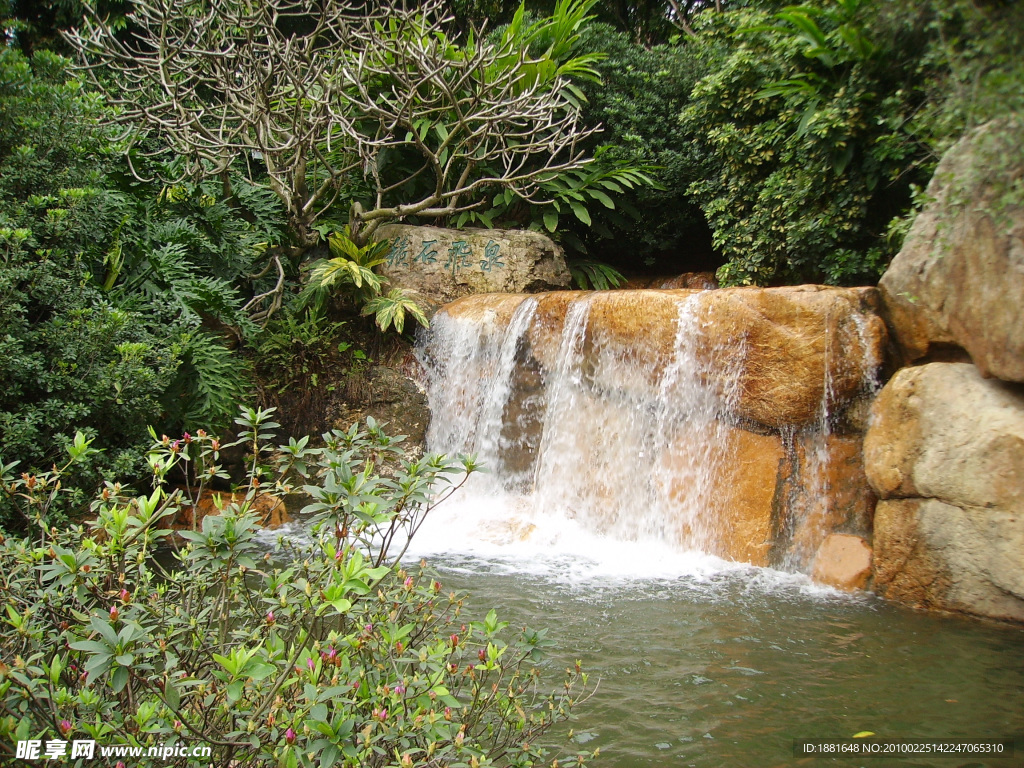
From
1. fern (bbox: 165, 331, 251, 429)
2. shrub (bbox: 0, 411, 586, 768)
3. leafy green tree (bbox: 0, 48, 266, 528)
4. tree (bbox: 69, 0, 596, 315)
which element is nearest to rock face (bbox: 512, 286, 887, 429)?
tree (bbox: 69, 0, 596, 315)

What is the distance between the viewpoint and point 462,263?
10.0 metres

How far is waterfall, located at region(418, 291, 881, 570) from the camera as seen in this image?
240 inches

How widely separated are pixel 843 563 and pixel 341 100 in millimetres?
8459

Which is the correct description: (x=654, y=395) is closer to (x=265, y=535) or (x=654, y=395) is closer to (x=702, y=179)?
(x=265, y=535)

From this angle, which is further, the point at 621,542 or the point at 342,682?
the point at 621,542

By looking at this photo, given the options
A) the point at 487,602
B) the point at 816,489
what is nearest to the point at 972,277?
the point at 816,489

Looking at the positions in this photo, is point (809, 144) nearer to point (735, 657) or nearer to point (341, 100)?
point (735, 657)

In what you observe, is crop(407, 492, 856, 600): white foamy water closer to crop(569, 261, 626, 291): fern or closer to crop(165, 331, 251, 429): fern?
crop(165, 331, 251, 429): fern

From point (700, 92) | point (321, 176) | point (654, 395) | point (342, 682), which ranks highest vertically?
point (700, 92)

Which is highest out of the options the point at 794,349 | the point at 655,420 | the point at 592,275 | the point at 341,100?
the point at 341,100

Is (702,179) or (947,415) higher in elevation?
(702,179)

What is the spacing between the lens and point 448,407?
9000mm

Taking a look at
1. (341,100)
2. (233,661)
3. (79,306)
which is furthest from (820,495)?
(341,100)

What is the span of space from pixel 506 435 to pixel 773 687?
480cm
